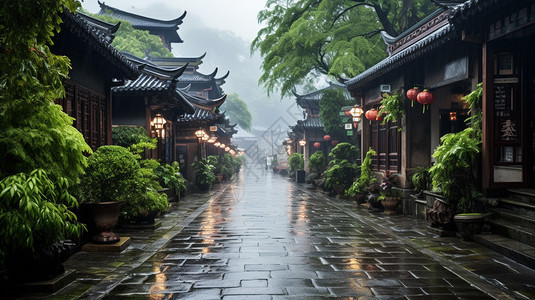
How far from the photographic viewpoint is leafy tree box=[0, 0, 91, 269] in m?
4.66

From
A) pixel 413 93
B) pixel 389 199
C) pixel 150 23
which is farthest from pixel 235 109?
pixel 413 93

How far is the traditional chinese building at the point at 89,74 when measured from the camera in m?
8.16

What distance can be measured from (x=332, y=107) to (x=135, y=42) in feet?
60.7

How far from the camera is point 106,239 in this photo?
7.94 m

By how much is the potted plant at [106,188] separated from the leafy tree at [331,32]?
477 inches

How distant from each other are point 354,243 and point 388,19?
1567 cm

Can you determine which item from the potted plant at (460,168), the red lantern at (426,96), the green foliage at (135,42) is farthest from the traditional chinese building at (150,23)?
the potted plant at (460,168)

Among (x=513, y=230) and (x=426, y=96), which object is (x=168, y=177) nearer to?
(x=426, y=96)

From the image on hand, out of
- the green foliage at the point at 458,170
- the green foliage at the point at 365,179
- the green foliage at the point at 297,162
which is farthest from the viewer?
the green foliage at the point at 297,162

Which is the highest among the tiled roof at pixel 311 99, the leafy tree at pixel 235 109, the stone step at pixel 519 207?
the leafy tree at pixel 235 109

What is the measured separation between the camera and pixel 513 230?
25.0 ft

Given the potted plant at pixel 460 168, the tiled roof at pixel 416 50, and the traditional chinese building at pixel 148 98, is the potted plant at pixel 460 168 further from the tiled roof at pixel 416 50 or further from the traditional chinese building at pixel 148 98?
the traditional chinese building at pixel 148 98

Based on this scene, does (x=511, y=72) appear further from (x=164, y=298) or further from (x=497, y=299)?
(x=164, y=298)

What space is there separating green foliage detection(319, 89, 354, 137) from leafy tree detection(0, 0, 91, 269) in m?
19.5
